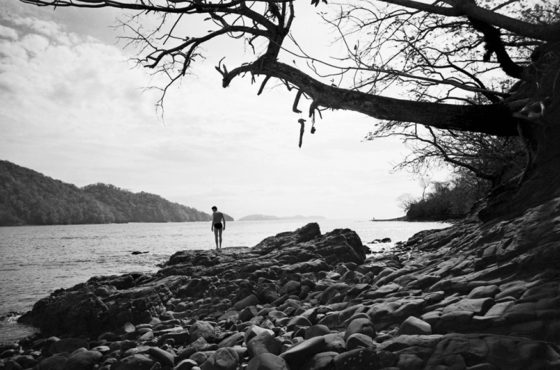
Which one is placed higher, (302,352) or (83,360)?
(302,352)

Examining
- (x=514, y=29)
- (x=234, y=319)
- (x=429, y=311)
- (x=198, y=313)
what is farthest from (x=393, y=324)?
(x=198, y=313)

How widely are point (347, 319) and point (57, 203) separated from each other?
522 feet

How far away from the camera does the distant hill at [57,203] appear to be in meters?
128

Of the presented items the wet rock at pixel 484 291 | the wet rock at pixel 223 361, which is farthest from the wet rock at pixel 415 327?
the wet rock at pixel 223 361

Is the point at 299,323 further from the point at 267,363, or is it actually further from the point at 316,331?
the point at 267,363

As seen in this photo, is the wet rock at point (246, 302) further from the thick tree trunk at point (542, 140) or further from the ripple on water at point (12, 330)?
the thick tree trunk at point (542, 140)

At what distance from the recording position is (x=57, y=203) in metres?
139

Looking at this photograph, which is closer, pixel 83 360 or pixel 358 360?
pixel 358 360

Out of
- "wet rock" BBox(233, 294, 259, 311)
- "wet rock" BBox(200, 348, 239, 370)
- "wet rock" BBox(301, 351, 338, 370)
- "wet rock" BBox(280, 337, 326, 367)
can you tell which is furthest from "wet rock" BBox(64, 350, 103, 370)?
"wet rock" BBox(301, 351, 338, 370)

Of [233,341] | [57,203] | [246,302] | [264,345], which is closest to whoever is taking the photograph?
[264,345]

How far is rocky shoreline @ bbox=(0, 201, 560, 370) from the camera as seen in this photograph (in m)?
3.62

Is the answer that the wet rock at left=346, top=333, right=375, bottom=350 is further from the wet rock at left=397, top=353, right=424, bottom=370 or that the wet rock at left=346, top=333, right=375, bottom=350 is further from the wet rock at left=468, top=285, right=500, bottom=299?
the wet rock at left=468, top=285, right=500, bottom=299

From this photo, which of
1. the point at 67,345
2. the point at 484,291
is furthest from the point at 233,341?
the point at 484,291

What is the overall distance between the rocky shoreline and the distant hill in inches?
5703
